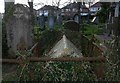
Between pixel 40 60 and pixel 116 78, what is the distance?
0.87 m

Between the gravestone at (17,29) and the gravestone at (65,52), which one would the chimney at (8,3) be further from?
the gravestone at (65,52)

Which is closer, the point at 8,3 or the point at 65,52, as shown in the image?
the point at 65,52

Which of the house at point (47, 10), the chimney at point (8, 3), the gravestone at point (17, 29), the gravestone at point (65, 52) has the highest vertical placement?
the house at point (47, 10)

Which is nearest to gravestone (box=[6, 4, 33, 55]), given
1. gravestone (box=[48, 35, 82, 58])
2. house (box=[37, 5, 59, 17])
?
gravestone (box=[48, 35, 82, 58])

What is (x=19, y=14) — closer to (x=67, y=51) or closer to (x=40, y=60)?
(x=67, y=51)

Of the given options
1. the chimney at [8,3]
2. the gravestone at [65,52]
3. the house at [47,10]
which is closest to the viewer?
the gravestone at [65,52]

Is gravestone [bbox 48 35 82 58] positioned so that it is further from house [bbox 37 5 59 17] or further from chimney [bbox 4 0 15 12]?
house [bbox 37 5 59 17]

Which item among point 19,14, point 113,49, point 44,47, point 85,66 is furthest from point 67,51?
point 19,14

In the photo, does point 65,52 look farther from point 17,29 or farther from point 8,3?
point 8,3

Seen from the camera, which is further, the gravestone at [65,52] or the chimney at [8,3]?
the chimney at [8,3]

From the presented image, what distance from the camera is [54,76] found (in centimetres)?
253

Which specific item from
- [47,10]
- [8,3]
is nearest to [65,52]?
Result: [8,3]

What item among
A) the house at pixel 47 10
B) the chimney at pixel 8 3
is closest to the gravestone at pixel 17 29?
the chimney at pixel 8 3

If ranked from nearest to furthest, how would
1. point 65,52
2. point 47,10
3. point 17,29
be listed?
point 65,52
point 17,29
point 47,10
